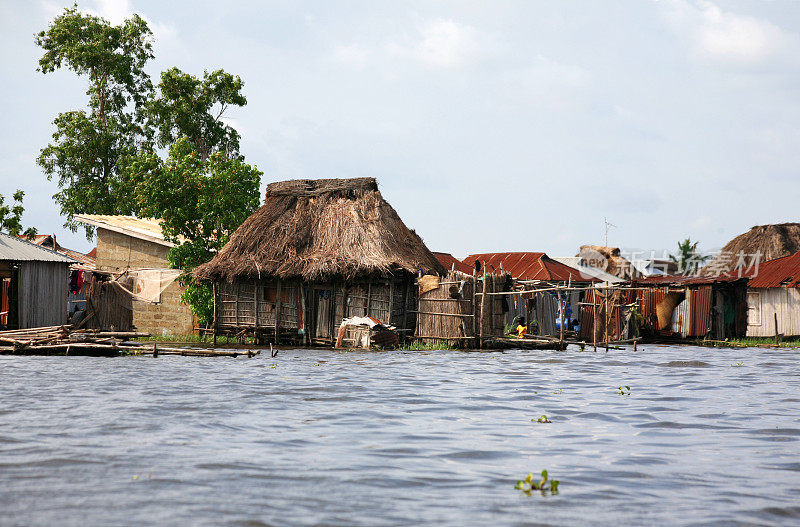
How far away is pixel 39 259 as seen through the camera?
988 inches

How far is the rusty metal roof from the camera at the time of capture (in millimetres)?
35000

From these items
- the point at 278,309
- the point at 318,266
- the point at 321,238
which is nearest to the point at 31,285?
the point at 278,309

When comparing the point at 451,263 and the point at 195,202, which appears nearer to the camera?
the point at 195,202

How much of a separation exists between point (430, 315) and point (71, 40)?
1042 inches

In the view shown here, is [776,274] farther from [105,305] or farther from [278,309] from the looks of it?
[105,305]

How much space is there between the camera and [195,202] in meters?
28.3

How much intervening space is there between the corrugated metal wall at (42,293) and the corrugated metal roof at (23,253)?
10.0 inches

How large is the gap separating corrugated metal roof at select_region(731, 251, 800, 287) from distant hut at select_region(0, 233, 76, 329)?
25061 mm

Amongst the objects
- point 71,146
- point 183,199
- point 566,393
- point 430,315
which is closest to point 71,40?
point 71,146

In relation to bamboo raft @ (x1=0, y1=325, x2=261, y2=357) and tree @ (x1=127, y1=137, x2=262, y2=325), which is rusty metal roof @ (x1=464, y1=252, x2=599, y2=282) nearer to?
tree @ (x1=127, y1=137, x2=262, y2=325)

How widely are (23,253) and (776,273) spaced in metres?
27.0

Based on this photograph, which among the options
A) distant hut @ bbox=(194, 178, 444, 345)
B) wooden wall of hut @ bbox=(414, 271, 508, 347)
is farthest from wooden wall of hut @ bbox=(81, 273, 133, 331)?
wooden wall of hut @ bbox=(414, 271, 508, 347)

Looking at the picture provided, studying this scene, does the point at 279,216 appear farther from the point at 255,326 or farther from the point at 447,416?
the point at 447,416

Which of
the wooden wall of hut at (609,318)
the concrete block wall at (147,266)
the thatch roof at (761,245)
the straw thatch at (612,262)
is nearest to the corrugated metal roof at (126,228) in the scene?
the concrete block wall at (147,266)
